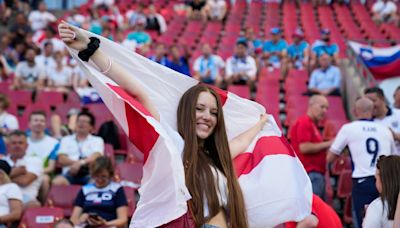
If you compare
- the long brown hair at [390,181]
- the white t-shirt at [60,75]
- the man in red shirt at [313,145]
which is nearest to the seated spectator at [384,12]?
the white t-shirt at [60,75]

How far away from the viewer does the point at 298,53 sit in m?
14.2

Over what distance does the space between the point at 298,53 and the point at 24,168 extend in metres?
7.14

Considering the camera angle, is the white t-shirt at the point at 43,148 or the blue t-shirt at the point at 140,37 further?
the blue t-shirt at the point at 140,37

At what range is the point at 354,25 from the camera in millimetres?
19016

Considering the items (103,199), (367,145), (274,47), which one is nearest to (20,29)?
(274,47)

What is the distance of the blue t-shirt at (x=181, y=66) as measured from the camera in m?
12.0

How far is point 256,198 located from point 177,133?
0.53 metres

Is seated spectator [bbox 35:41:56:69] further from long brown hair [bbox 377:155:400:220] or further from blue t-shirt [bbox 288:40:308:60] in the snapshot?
long brown hair [bbox 377:155:400:220]

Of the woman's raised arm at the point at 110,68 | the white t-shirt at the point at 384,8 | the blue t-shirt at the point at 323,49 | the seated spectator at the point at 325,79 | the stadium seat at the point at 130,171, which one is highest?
the white t-shirt at the point at 384,8

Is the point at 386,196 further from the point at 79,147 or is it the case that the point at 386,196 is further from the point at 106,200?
the point at 79,147

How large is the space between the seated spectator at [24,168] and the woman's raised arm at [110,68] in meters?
3.87

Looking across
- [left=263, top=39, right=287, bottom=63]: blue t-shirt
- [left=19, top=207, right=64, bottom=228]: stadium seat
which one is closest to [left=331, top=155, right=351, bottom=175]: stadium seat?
[left=19, top=207, right=64, bottom=228]: stadium seat

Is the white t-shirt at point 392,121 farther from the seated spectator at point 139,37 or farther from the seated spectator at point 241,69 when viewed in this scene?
the seated spectator at point 139,37

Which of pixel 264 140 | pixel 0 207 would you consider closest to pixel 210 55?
pixel 0 207
